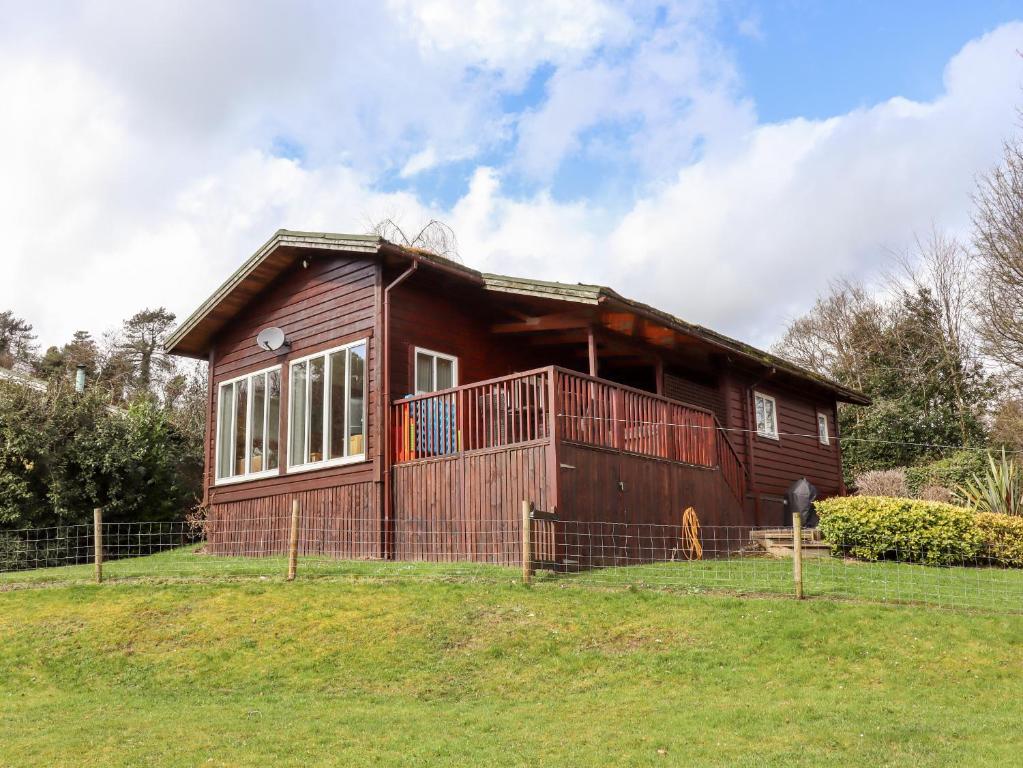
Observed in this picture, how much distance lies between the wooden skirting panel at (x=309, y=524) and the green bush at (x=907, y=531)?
752 cm

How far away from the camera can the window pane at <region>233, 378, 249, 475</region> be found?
17.3 m

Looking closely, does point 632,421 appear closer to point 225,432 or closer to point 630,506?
point 630,506

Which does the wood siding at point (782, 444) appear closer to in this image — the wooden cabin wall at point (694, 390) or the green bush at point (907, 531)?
the wooden cabin wall at point (694, 390)

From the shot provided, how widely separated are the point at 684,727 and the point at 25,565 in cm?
1499

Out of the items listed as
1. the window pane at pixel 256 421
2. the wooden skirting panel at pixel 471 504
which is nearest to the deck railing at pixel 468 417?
the wooden skirting panel at pixel 471 504

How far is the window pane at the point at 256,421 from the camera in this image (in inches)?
663

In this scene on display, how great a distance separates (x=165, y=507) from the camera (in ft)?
69.8

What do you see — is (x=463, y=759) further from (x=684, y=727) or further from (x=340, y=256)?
(x=340, y=256)

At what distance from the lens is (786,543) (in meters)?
16.3

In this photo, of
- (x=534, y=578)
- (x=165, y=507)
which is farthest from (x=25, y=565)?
(x=534, y=578)

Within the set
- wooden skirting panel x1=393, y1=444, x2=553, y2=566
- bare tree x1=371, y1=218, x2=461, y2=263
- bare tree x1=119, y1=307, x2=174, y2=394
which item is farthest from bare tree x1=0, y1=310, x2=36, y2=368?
wooden skirting panel x1=393, y1=444, x2=553, y2=566

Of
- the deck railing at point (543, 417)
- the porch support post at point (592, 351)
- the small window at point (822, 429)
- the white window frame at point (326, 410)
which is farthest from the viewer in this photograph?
the small window at point (822, 429)

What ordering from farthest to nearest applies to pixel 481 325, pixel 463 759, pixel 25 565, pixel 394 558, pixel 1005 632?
pixel 25 565 < pixel 481 325 < pixel 394 558 < pixel 1005 632 < pixel 463 759

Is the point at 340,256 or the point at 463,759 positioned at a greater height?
the point at 340,256
